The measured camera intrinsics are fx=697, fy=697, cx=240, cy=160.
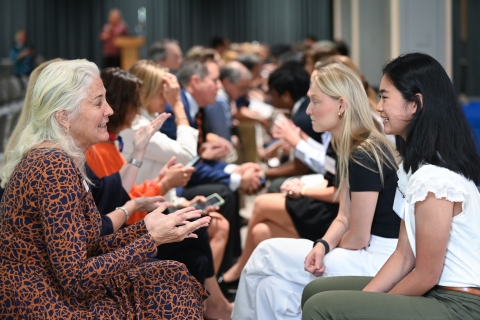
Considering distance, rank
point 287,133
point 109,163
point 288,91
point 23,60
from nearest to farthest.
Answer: point 109,163 < point 287,133 < point 288,91 < point 23,60

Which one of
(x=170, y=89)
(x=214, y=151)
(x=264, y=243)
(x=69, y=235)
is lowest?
(x=264, y=243)

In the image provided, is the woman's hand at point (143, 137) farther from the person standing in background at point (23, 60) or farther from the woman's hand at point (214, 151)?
the person standing in background at point (23, 60)

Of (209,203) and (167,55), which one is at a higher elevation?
(167,55)

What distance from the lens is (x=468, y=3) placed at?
1633 cm

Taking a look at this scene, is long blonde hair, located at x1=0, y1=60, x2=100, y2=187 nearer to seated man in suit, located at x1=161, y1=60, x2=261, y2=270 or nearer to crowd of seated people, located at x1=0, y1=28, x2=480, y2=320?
crowd of seated people, located at x1=0, y1=28, x2=480, y2=320

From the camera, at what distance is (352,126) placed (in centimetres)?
287

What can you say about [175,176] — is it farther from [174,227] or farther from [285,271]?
[174,227]

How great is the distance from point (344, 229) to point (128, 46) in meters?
12.7

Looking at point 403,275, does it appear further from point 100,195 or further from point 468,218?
point 100,195

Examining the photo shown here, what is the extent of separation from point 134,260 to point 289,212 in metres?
1.72

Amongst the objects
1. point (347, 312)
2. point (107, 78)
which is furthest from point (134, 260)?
point (107, 78)

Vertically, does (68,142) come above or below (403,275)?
above

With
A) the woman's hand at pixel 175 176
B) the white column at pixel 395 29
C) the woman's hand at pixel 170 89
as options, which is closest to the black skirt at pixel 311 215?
the woman's hand at pixel 175 176

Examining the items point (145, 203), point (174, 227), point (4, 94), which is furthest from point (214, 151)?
point (4, 94)
